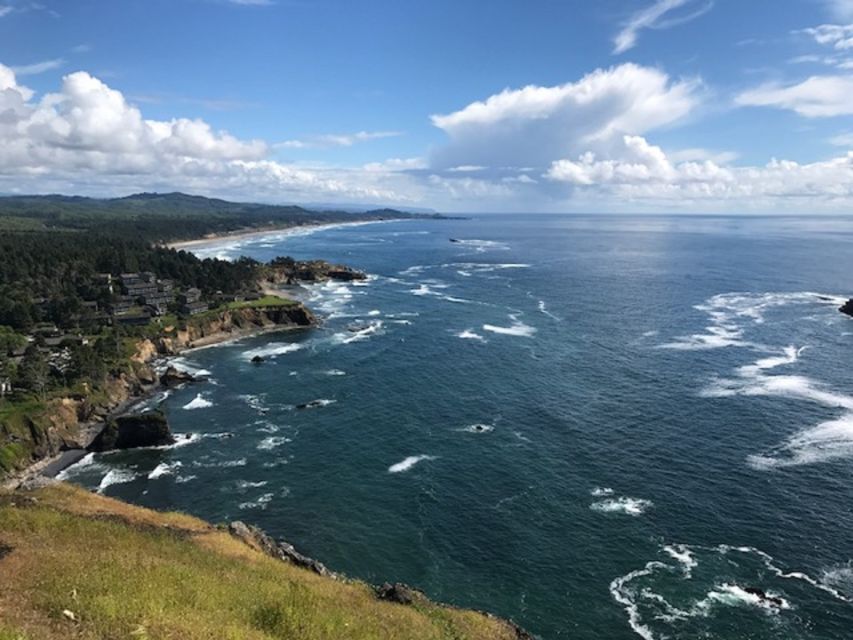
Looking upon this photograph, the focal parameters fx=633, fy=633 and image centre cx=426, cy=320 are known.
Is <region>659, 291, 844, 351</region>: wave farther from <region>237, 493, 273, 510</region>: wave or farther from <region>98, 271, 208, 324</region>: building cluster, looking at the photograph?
<region>98, 271, 208, 324</region>: building cluster

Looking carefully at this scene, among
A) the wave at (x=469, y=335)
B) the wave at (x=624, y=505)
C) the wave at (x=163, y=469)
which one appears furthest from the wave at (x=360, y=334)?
the wave at (x=624, y=505)

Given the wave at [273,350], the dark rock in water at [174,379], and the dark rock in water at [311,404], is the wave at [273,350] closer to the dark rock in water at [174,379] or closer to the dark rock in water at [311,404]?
the dark rock in water at [174,379]

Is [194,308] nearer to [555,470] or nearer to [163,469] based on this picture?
[163,469]

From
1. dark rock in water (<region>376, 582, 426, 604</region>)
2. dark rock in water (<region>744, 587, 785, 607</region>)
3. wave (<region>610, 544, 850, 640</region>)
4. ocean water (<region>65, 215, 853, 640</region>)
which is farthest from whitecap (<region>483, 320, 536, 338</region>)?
dark rock in water (<region>376, 582, 426, 604</region>)

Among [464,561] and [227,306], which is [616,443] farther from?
[227,306]

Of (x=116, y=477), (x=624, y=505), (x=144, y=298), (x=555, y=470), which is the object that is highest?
(x=144, y=298)

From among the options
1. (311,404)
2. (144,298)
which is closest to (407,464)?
(311,404)

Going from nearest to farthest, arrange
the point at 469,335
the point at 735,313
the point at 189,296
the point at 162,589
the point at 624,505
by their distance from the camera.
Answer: the point at 162,589 < the point at 624,505 < the point at 469,335 < the point at 189,296 < the point at 735,313
